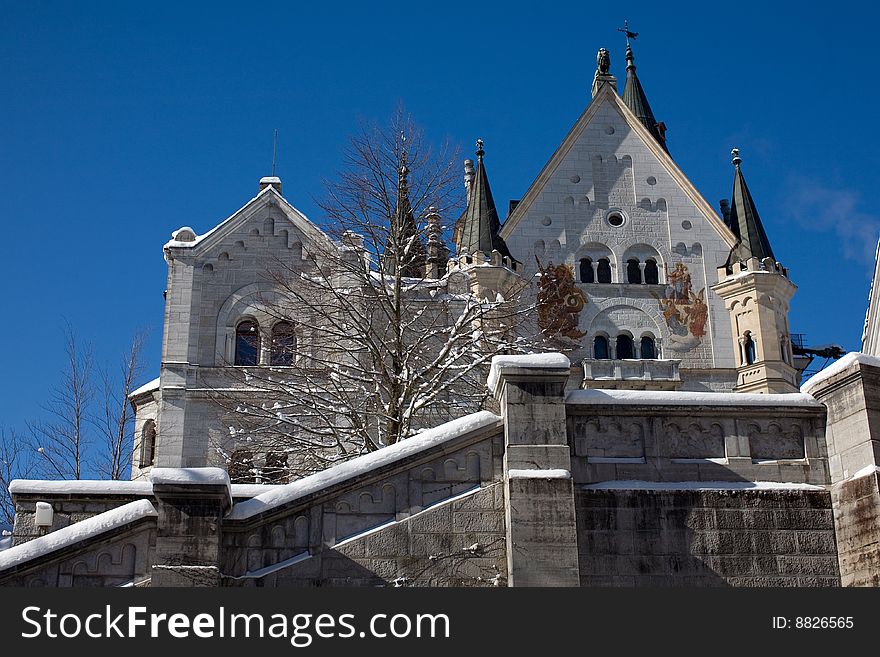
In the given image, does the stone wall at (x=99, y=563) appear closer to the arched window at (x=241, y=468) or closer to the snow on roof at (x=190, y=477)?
the snow on roof at (x=190, y=477)

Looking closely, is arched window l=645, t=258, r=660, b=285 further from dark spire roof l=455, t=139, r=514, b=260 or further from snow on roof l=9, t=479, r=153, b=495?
snow on roof l=9, t=479, r=153, b=495

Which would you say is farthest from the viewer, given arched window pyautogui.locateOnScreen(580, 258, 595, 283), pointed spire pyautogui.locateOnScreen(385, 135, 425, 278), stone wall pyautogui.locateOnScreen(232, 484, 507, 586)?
arched window pyautogui.locateOnScreen(580, 258, 595, 283)

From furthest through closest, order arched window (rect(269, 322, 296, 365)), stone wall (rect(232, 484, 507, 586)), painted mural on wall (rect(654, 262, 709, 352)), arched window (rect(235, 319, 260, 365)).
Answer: painted mural on wall (rect(654, 262, 709, 352)), arched window (rect(235, 319, 260, 365)), arched window (rect(269, 322, 296, 365)), stone wall (rect(232, 484, 507, 586))

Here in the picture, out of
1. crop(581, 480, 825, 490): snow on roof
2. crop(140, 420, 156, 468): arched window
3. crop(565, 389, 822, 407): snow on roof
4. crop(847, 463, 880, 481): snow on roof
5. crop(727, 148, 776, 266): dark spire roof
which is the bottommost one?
crop(581, 480, 825, 490): snow on roof

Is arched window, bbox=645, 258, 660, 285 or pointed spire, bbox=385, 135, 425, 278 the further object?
arched window, bbox=645, 258, 660, 285

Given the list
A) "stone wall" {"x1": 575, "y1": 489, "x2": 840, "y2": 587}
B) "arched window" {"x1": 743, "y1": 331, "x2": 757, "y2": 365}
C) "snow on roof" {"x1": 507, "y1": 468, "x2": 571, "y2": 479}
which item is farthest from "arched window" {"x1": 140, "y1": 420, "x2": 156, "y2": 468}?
"stone wall" {"x1": 575, "y1": 489, "x2": 840, "y2": 587}

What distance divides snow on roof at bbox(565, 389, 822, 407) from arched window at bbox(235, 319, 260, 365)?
21246 mm

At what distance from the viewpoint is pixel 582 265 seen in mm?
38875

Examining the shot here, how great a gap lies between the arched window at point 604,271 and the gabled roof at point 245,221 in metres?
9.54

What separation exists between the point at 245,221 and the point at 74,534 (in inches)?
942

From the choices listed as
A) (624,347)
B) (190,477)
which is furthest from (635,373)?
(190,477)

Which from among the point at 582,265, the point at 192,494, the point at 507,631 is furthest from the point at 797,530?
the point at 582,265

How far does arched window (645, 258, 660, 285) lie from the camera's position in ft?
128

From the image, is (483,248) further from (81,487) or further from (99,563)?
(99,563)
